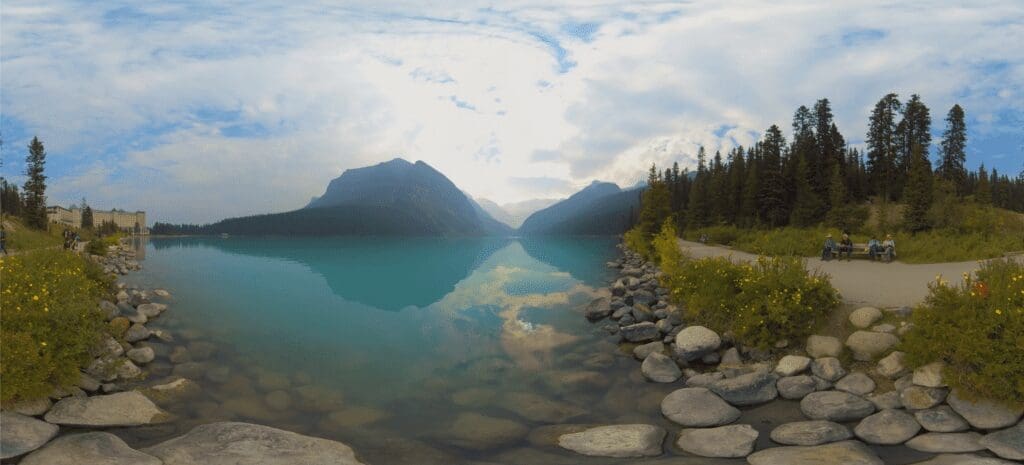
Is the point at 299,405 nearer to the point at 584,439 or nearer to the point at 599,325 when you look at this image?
the point at 584,439

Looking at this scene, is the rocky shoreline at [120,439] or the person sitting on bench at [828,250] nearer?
the rocky shoreline at [120,439]

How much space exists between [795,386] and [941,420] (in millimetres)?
2130

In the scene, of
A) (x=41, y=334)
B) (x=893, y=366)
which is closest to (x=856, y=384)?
(x=893, y=366)

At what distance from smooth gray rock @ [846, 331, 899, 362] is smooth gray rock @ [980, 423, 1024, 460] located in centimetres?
272

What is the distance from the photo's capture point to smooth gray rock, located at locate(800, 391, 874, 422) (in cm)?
810

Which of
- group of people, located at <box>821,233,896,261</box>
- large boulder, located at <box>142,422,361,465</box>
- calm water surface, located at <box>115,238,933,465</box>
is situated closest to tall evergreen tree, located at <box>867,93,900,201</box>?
group of people, located at <box>821,233,896,261</box>

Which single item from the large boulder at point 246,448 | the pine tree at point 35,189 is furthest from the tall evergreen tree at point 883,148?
the pine tree at point 35,189

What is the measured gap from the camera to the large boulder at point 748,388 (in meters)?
8.97

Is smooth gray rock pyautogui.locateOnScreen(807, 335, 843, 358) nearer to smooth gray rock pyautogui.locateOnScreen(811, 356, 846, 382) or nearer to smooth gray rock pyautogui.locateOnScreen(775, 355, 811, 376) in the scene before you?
smooth gray rock pyautogui.locateOnScreen(811, 356, 846, 382)

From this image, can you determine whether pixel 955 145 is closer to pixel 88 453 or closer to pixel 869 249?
pixel 869 249

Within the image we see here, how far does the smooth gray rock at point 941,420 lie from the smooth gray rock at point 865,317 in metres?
3.03

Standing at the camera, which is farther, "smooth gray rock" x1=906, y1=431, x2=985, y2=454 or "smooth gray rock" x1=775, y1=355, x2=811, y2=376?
"smooth gray rock" x1=775, y1=355, x2=811, y2=376

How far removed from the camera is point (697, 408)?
855 cm

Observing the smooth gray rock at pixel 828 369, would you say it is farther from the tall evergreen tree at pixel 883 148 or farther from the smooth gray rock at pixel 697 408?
the tall evergreen tree at pixel 883 148
